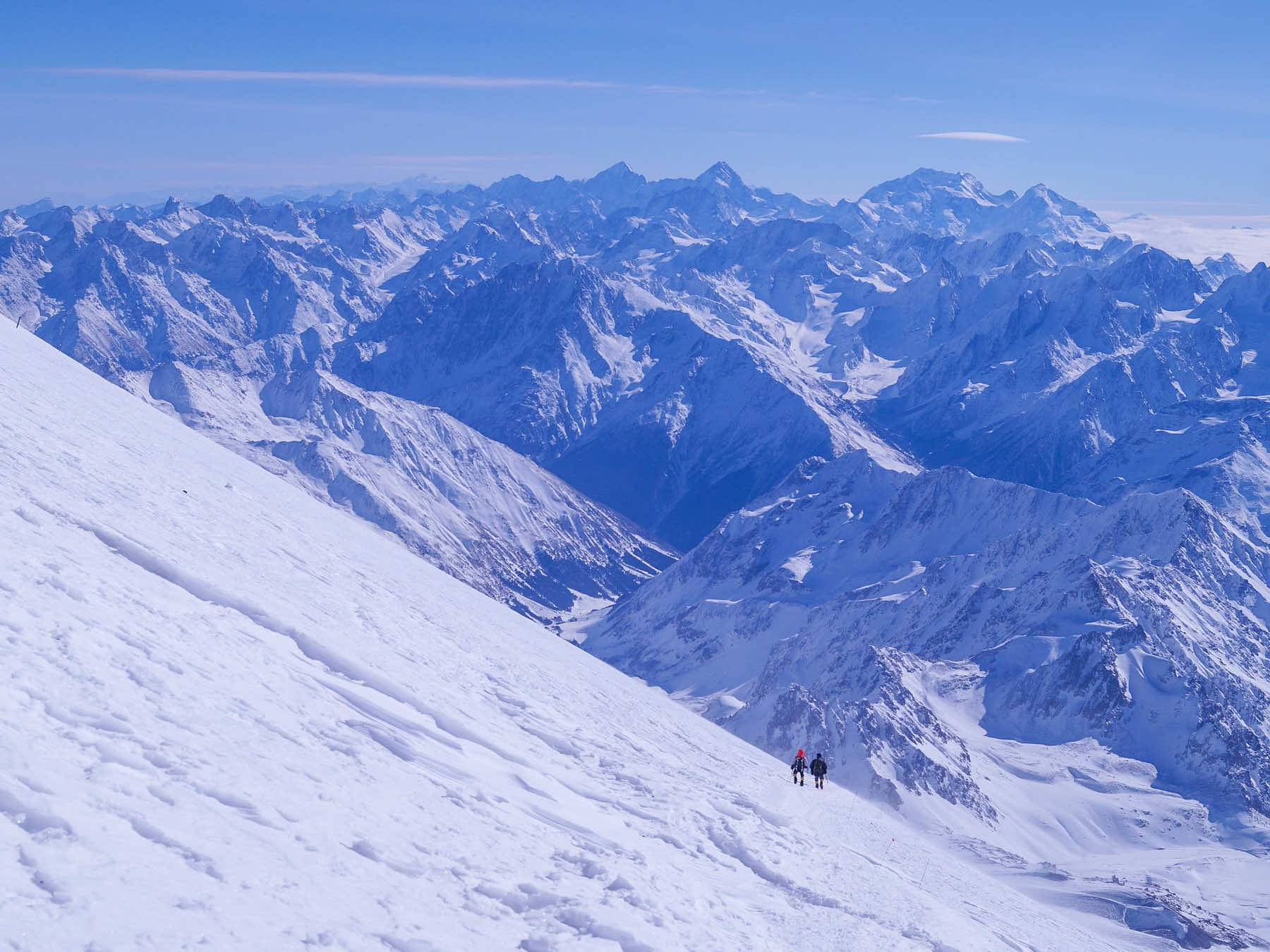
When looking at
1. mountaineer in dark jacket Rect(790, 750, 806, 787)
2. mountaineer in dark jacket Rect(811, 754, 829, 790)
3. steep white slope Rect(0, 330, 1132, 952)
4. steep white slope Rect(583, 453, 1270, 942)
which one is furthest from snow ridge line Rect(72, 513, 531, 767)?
steep white slope Rect(583, 453, 1270, 942)

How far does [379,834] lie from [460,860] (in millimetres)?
1300

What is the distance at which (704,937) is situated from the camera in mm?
16672

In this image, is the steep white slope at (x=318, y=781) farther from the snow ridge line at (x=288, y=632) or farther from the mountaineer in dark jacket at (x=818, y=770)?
the mountaineer in dark jacket at (x=818, y=770)

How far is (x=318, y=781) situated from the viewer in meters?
16.2

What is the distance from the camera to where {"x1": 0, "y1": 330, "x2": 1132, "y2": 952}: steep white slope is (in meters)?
12.7

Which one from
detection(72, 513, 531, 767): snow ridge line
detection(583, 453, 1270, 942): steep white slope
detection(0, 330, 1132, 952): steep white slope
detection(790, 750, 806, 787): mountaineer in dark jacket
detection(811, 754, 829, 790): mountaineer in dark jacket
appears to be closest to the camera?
detection(0, 330, 1132, 952): steep white slope

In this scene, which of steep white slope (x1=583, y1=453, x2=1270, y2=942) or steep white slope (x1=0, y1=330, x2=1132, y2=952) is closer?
steep white slope (x1=0, y1=330, x2=1132, y2=952)

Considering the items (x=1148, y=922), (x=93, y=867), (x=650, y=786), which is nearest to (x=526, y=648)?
(x=650, y=786)

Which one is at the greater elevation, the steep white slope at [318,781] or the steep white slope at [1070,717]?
the steep white slope at [1070,717]

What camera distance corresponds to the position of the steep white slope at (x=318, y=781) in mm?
12656

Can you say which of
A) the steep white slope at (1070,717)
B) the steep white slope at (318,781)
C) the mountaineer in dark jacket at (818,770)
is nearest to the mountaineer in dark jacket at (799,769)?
the mountaineer in dark jacket at (818,770)

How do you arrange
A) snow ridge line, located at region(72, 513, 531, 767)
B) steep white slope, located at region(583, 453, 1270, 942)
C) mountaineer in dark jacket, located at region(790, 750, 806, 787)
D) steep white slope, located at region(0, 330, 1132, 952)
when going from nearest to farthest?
steep white slope, located at region(0, 330, 1132, 952), snow ridge line, located at region(72, 513, 531, 767), mountaineer in dark jacket, located at region(790, 750, 806, 787), steep white slope, located at region(583, 453, 1270, 942)

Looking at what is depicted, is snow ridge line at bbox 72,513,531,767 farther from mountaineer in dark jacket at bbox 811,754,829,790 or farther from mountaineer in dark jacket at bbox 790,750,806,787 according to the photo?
mountaineer in dark jacket at bbox 811,754,829,790

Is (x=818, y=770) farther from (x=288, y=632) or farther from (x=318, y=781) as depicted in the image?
(x=318, y=781)
